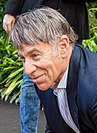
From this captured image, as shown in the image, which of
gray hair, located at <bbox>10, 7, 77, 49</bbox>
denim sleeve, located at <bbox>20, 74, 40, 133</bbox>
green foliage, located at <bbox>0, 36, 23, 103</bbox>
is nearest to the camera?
gray hair, located at <bbox>10, 7, 77, 49</bbox>

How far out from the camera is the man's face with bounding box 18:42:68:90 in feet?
7.12

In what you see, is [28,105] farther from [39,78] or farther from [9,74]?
[9,74]

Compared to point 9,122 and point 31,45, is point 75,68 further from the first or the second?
point 9,122

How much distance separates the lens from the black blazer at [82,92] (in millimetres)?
Answer: 2193

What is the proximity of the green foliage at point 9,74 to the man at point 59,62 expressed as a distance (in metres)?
3.33

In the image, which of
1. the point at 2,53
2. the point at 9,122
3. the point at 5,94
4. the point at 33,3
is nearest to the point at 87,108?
the point at 33,3

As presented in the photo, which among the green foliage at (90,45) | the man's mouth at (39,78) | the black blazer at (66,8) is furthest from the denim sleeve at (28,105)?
the green foliage at (90,45)

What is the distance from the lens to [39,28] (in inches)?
84.3

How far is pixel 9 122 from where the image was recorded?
5.14 metres

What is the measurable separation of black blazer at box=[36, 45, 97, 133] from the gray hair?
184mm

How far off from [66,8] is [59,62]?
1.29 metres

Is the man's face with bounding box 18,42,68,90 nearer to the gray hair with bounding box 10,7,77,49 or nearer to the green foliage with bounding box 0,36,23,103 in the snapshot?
the gray hair with bounding box 10,7,77,49

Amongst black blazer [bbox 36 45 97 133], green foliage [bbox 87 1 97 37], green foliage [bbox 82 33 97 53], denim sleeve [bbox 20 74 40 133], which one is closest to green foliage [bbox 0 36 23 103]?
green foliage [bbox 82 33 97 53]

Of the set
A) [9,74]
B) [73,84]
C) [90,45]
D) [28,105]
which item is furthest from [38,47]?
[9,74]
